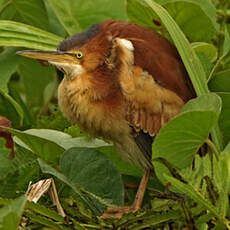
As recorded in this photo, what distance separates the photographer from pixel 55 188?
1649mm

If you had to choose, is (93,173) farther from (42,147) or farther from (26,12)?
(26,12)

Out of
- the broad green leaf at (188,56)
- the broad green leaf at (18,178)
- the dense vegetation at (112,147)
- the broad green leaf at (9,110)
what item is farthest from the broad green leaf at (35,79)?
the broad green leaf at (188,56)

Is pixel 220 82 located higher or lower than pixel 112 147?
higher

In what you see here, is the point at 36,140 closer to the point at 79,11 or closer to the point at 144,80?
the point at 144,80

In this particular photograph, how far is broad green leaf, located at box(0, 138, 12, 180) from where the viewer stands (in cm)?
173

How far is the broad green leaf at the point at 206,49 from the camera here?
1977 mm

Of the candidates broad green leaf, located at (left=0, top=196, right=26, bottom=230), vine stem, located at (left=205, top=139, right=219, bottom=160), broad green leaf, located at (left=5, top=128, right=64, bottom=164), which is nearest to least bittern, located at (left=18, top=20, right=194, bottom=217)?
broad green leaf, located at (left=5, top=128, right=64, bottom=164)

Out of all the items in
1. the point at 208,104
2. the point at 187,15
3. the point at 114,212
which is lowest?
the point at 114,212

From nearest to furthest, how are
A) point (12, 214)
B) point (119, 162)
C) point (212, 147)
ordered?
point (12, 214) → point (212, 147) → point (119, 162)

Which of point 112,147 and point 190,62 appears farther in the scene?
point 112,147

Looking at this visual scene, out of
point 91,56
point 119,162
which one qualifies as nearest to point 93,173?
point 119,162

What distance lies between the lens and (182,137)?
150 centimetres

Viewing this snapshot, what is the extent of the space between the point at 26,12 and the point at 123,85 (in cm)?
73

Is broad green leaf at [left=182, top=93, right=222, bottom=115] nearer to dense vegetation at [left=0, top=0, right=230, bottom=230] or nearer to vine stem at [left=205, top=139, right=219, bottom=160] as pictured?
dense vegetation at [left=0, top=0, right=230, bottom=230]
